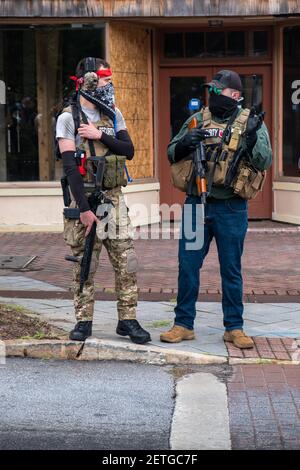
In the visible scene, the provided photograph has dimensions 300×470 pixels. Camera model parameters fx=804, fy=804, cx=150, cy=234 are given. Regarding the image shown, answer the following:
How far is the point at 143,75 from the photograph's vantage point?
1284 centimetres

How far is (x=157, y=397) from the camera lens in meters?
5.32

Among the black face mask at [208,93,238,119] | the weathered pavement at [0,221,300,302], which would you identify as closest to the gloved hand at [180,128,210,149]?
the black face mask at [208,93,238,119]

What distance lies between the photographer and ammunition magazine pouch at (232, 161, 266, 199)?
607 cm

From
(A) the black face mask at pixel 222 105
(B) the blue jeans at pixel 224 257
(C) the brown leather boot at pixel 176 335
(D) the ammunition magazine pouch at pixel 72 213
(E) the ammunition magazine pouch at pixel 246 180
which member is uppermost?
(A) the black face mask at pixel 222 105

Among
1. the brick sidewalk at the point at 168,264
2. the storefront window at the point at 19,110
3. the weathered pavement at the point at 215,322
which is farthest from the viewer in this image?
the storefront window at the point at 19,110

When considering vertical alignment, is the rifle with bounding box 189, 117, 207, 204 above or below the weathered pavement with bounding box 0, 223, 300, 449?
above

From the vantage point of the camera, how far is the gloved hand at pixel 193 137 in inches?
237

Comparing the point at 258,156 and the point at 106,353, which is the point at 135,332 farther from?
the point at 258,156

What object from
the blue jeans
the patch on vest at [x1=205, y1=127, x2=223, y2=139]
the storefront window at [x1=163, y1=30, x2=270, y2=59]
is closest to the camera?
the patch on vest at [x1=205, y1=127, x2=223, y2=139]

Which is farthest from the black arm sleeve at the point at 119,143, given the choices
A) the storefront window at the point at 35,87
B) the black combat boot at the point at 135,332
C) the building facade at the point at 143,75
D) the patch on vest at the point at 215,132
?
the storefront window at the point at 35,87

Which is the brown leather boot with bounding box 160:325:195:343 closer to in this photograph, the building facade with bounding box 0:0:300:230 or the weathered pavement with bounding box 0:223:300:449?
the weathered pavement with bounding box 0:223:300:449

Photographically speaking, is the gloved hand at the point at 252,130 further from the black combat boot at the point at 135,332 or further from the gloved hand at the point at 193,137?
the black combat boot at the point at 135,332

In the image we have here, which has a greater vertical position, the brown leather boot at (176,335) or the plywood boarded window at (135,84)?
the plywood boarded window at (135,84)

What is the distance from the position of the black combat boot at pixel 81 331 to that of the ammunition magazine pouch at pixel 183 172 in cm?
130
